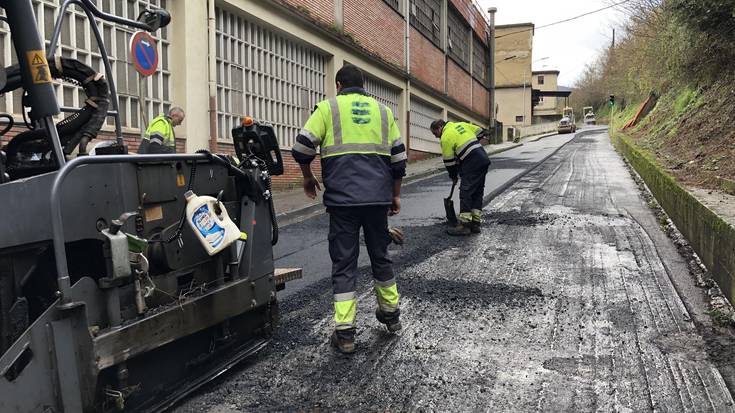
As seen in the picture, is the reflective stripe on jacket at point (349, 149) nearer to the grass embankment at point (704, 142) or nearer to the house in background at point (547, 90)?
the grass embankment at point (704, 142)

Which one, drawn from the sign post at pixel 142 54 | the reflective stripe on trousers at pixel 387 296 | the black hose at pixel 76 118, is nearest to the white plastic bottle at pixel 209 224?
the black hose at pixel 76 118

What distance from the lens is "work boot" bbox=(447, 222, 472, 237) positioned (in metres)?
7.94

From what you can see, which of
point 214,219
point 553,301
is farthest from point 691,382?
point 214,219

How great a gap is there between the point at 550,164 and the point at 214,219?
709 inches

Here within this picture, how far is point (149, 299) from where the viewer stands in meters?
3.02

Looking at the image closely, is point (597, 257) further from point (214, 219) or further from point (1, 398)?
point (1, 398)

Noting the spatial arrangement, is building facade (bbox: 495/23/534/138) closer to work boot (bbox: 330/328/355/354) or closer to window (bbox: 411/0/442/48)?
window (bbox: 411/0/442/48)

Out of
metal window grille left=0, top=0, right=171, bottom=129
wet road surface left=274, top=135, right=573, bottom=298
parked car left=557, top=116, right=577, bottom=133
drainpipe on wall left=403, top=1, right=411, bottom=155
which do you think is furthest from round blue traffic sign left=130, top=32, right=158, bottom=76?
parked car left=557, top=116, right=577, bottom=133

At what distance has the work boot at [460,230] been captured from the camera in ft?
26.0

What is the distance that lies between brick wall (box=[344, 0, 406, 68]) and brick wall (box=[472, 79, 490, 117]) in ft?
48.7

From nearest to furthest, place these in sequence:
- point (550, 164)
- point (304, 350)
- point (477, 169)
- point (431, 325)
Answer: point (304, 350) → point (431, 325) → point (477, 169) → point (550, 164)

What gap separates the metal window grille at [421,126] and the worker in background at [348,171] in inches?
734

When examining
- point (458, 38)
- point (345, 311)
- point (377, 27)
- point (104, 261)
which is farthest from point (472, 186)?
point (458, 38)

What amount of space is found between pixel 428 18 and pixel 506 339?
75.9ft
